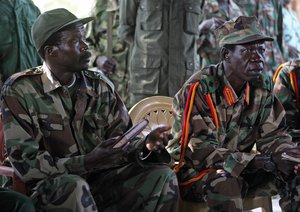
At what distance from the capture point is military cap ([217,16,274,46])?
3580 mm

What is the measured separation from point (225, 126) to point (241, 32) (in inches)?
18.9

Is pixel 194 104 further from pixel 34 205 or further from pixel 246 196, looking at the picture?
pixel 34 205

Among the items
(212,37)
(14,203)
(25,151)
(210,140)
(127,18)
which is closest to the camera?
(14,203)

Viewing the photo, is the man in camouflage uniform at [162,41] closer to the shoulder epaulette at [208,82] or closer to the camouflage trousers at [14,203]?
the shoulder epaulette at [208,82]

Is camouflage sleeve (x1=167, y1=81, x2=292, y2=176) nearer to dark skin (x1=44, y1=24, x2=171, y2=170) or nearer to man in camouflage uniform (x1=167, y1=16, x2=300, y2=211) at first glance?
man in camouflage uniform (x1=167, y1=16, x2=300, y2=211)

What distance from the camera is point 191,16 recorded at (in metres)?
4.99

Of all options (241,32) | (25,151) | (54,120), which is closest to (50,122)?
(54,120)

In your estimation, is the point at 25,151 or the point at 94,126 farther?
the point at 94,126

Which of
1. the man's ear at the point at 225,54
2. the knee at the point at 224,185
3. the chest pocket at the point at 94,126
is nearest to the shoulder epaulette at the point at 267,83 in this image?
the man's ear at the point at 225,54

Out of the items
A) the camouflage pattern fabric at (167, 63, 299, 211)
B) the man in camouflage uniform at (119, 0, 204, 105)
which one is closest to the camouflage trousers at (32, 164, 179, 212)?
the camouflage pattern fabric at (167, 63, 299, 211)

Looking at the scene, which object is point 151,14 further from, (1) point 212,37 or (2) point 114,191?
(2) point 114,191

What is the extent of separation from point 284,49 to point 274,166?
3.43m

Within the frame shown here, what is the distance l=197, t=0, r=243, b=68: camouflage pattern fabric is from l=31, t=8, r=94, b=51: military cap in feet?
8.33

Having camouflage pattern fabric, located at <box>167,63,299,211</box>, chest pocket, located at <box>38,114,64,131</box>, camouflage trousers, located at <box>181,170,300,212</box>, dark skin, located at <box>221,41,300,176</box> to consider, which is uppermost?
dark skin, located at <box>221,41,300,176</box>
